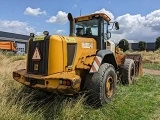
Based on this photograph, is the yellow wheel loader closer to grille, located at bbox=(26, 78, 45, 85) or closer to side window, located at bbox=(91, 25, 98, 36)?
grille, located at bbox=(26, 78, 45, 85)

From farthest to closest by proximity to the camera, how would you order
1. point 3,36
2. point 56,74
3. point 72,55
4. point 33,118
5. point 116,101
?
1. point 3,36
2. point 116,101
3. point 72,55
4. point 56,74
5. point 33,118

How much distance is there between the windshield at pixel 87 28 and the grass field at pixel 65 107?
1.94 m

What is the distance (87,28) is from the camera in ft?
25.7

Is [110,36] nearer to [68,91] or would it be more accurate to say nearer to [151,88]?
[151,88]

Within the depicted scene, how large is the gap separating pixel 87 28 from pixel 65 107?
2823mm

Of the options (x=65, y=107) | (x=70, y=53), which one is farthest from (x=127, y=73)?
(x=65, y=107)

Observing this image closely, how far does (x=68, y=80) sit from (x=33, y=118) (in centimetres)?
104

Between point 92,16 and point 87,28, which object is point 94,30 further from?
point 92,16

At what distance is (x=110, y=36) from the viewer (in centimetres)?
838

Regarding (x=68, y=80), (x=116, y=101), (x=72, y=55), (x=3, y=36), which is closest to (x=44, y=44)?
(x=72, y=55)

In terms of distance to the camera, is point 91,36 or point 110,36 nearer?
point 91,36

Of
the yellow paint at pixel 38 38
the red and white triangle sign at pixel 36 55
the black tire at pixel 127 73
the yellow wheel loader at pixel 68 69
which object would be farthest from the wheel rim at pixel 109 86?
the black tire at pixel 127 73

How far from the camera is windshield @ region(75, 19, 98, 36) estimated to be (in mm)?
7711

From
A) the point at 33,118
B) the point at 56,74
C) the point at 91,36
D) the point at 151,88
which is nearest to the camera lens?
the point at 33,118
